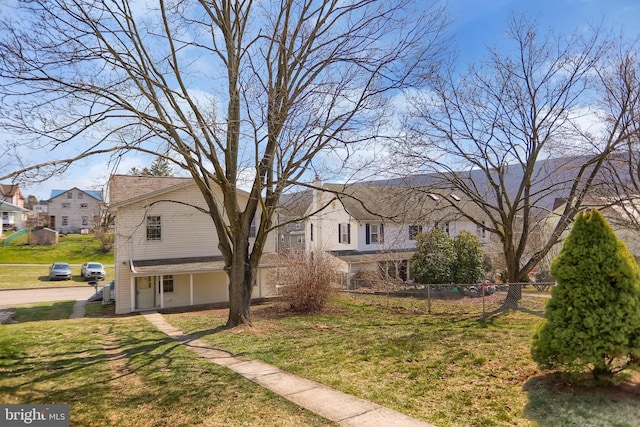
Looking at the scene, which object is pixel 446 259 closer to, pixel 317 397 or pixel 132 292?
pixel 132 292

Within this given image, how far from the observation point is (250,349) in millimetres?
9148

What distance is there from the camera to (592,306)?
5.37 metres

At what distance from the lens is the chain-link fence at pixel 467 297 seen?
1303 cm

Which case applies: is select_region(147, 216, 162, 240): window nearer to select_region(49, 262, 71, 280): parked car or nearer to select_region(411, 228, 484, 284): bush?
select_region(411, 228, 484, 284): bush

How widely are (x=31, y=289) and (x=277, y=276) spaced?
2079 centimetres

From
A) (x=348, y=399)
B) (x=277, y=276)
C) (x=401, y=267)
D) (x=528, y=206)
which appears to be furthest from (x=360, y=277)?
(x=348, y=399)

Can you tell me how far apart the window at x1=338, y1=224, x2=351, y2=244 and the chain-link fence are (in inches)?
279

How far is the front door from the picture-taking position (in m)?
18.8

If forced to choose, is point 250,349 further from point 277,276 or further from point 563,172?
point 563,172

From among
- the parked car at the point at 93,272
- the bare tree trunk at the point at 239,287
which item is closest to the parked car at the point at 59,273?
the parked car at the point at 93,272

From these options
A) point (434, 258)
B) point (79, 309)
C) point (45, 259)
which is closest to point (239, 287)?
point (79, 309)

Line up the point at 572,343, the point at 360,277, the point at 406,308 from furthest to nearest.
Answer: the point at 360,277 → the point at 406,308 → the point at 572,343

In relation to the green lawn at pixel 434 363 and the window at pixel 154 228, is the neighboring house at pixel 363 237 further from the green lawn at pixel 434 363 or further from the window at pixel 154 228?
the green lawn at pixel 434 363

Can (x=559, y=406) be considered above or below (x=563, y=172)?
below
